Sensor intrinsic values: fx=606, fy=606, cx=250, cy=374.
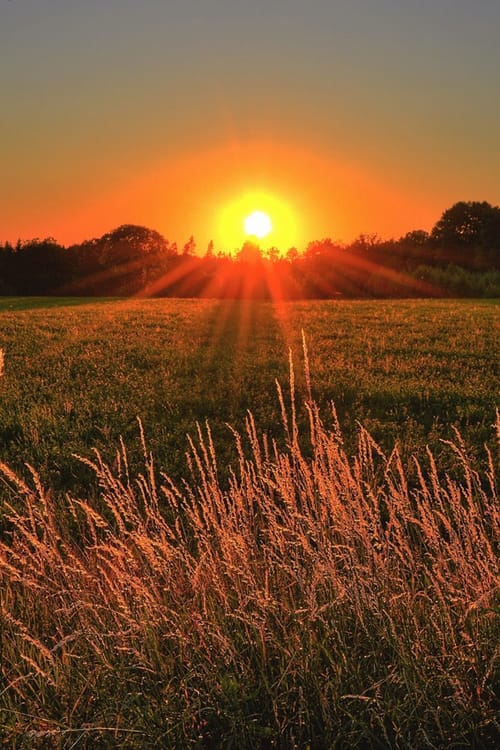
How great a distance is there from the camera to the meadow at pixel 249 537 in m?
2.88

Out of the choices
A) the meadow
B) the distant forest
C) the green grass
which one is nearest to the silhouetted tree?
the distant forest

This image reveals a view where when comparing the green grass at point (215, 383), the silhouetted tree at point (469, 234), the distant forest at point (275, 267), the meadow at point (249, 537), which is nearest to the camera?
the meadow at point (249, 537)

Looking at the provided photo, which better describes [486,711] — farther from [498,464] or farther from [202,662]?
[498,464]

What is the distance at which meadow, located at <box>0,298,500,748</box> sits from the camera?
288 centimetres

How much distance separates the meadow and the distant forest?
2458 centimetres

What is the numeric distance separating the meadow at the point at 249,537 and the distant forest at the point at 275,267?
24.6m

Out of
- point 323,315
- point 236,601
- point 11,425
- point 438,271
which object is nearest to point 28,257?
point 438,271

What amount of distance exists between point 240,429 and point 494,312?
16452 mm

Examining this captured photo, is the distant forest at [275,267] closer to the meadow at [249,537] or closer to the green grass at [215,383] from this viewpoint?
the green grass at [215,383]

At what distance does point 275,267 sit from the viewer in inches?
1921

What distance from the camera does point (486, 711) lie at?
9.32ft

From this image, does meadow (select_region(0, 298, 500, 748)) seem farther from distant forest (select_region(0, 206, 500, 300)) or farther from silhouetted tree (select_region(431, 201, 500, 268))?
silhouetted tree (select_region(431, 201, 500, 268))

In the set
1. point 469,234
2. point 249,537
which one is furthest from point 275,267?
point 249,537

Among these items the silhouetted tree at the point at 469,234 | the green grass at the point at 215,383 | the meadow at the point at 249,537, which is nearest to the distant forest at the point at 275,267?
the silhouetted tree at the point at 469,234
